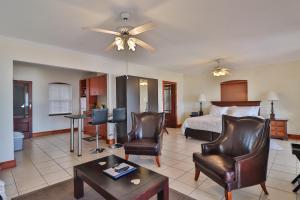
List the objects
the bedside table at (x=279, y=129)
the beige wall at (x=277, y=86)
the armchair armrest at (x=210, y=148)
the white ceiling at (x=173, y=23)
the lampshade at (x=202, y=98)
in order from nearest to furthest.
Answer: the white ceiling at (x=173, y=23), the armchair armrest at (x=210, y=148), the bedside table at (x=279, y=129), the beige wall at (x=277, y=86), the lampshade at (x=202, y=98)

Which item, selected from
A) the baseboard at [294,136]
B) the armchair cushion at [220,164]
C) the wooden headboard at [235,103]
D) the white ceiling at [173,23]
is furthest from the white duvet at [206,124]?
the baseboard at [294,136]

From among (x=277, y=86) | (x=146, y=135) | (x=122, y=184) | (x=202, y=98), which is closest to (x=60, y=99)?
(x=146, y=135)

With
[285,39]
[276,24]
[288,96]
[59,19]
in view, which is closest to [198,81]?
[288,96]

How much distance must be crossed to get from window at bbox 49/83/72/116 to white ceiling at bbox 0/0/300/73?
3.16 m

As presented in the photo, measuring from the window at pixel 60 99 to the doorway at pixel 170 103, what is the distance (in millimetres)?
4040

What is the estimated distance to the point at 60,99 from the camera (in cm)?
648

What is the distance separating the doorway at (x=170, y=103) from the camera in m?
7.29

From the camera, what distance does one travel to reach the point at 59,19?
2.53 meters

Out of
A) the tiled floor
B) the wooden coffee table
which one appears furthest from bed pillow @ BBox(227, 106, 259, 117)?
the wooden coffee table

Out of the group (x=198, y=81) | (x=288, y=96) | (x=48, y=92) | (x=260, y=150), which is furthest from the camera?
(x=198, y=81)

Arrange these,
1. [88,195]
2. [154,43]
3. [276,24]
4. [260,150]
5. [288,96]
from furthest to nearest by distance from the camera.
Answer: [288,96] → [154,43] → [276,24] → [88,195] → [260,150]

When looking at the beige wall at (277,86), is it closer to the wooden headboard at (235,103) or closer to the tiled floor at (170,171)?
the wooden headboard at (235,103)

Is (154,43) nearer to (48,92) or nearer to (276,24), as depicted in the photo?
(276,24)

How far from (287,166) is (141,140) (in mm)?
2780
